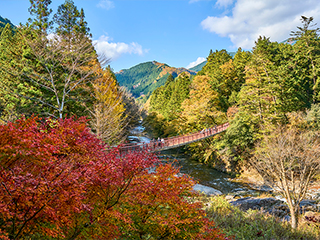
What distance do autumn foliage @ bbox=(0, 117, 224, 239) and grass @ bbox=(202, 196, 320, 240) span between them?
2818 mm

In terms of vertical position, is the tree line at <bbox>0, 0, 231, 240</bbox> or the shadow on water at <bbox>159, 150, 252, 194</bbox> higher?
the tree line at <bbox>0, 0, 231, 240</bbox>

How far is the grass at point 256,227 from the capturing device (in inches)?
241

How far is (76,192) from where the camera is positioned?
9.00ft

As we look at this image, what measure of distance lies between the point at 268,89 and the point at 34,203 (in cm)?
1914

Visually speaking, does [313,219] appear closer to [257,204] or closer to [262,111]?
[257,204]

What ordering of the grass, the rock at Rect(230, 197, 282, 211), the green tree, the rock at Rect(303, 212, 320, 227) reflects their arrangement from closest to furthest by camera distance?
the grass, the rock at Rect(303, 212, 320, 227), the rock at Rect(230, 197, 282, 211), the green tree

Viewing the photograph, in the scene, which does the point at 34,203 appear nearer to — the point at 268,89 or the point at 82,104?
the point at 82,104

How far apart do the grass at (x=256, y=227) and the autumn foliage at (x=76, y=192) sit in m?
2.82

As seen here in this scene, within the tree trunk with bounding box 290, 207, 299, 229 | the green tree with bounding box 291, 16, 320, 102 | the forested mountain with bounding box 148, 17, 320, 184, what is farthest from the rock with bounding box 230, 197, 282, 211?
the green tree with bounding box 291, 16, 320, 102

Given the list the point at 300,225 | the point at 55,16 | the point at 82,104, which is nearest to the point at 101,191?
the point at 300,225

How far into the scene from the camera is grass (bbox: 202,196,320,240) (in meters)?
6.11

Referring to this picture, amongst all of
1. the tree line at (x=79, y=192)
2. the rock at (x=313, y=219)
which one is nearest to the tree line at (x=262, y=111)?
the rock at (x=313, y=219)

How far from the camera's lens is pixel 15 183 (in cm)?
245

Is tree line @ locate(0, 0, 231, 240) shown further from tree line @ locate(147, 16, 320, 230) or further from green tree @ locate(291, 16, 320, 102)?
green tree @ locate(291, 16, 320, 102)
